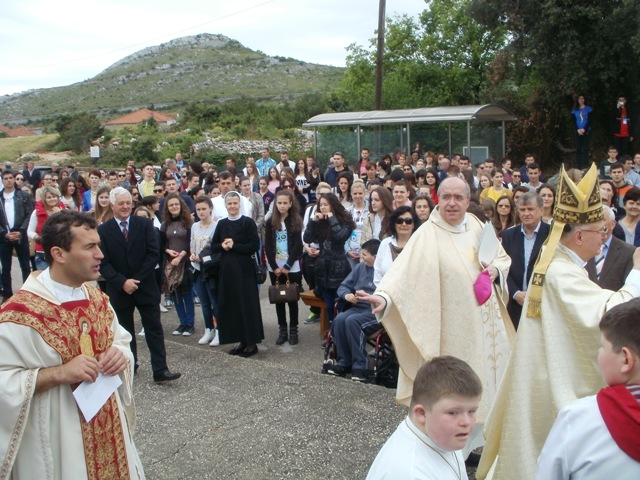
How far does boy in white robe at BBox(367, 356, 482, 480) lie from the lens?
2338 mm

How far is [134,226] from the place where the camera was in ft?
21.8

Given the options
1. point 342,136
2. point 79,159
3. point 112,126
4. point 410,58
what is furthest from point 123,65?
point 342,136

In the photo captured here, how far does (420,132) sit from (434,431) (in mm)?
15321

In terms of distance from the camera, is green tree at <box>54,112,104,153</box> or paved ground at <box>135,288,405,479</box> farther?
green tree at <box>54,112,104,153</box>

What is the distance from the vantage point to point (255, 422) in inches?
218

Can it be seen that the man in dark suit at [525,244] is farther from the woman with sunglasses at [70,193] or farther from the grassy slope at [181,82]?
the grassy slope at [181,82]

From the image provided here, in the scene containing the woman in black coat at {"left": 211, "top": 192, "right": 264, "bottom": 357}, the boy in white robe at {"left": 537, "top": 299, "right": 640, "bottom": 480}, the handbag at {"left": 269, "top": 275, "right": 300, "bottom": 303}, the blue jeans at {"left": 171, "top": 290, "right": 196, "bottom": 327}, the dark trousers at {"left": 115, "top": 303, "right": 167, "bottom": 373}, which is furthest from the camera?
the blue jeans at {"left": 171, "top": 290, "right": 196, "bottom": 327}

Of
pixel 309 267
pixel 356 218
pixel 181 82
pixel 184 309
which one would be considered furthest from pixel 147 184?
pixel 181 82

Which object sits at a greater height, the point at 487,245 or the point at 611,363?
the point at 611,363

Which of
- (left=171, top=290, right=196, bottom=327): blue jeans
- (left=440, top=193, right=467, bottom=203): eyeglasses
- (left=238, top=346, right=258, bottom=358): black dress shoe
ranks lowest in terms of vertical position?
(left=238, top=346, right=258, bottom=358): black dress shoe

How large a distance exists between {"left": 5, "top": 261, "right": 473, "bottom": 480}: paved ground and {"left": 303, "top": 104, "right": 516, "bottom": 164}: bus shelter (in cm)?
1052

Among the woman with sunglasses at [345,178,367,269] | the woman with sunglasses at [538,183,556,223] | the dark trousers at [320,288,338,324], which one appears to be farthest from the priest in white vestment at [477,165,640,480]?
the woman with sunglasses at [345,178,367,269]

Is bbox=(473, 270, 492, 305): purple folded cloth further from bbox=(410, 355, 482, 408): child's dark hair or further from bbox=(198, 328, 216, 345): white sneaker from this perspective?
bbox=(198, 328, 216, 345): white sneaker

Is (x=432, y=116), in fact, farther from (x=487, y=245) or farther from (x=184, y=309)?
(x=487, y=245)
